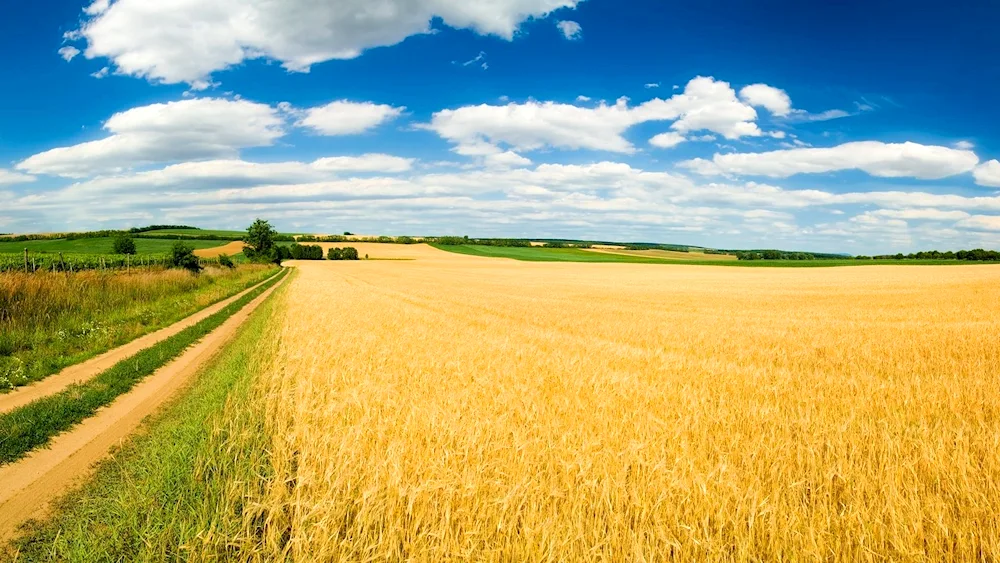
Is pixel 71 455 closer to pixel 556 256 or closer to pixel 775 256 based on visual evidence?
pixel 556 256

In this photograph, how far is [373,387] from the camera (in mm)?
7066

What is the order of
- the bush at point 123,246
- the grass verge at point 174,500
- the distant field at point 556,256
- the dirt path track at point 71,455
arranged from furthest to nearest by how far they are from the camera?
the distant field at point 556,256 < the bush at point 123,246 < the dirt path track at point 71,455 < the grass verge at point 174,500

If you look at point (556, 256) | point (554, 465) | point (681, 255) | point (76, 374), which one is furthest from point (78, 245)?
point (681, 255)

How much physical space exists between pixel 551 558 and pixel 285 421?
3.80 m

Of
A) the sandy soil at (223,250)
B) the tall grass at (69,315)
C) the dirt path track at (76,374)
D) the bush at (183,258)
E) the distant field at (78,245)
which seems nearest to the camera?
the dirt path track at (76,374)

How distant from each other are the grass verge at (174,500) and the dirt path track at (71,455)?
10.4 inches

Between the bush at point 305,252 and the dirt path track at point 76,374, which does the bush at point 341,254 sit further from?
the dirt path track at point 76,374

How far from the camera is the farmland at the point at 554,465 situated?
→ 3480 millimetres

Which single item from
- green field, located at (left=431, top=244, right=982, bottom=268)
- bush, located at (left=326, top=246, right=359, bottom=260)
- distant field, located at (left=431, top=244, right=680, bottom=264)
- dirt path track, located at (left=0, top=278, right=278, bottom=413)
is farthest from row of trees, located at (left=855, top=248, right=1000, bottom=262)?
dirt path track, located at (left=0, top=278, right=278, bottom=413)

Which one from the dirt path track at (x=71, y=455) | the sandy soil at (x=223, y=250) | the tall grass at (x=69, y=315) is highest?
the sandy soil at (x=223, y=250)

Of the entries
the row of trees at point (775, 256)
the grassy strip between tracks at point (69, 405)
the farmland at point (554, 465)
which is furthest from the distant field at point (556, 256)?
the farmland at point (554, 465)

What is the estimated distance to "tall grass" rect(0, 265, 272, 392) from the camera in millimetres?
12219

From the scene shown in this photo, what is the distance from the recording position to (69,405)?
8477 millimetres

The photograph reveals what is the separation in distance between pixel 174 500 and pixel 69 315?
17378mm
